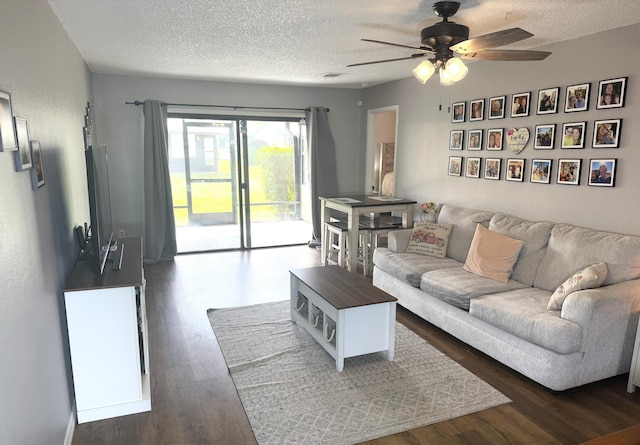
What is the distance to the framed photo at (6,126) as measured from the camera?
1.43 meters

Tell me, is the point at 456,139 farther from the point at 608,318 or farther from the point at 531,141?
the point at 608,318

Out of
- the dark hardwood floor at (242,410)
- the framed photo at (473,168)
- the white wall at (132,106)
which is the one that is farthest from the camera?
the white wall at (132,106)

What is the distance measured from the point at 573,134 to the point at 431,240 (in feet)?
4.96

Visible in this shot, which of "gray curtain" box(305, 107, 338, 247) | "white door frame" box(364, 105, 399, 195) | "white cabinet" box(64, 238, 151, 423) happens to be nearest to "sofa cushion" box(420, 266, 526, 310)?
"white cabinet" box(64, 238, 151, 423)

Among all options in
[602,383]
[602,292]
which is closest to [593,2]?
[602,292]

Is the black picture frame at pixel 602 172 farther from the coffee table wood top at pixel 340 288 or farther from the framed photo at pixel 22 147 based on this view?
the framed photo at pixel 22 147

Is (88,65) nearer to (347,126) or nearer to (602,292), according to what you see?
(347,126)

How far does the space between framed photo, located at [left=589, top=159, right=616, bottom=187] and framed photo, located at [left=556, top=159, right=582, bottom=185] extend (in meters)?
0.10

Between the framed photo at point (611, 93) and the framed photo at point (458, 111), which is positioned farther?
the framed photo at point (458, 111)

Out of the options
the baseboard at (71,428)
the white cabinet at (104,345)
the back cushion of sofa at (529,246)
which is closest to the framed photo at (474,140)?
the back cushion of sofa at (529,246)

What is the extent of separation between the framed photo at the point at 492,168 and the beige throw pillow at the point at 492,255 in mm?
715

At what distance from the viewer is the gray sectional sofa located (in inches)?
98.7

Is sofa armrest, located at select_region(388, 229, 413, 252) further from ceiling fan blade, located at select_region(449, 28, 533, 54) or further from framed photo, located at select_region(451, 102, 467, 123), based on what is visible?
ceiling fan blade, located at select_region(449, 28, 533, 54)

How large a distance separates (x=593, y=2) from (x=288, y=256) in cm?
436
